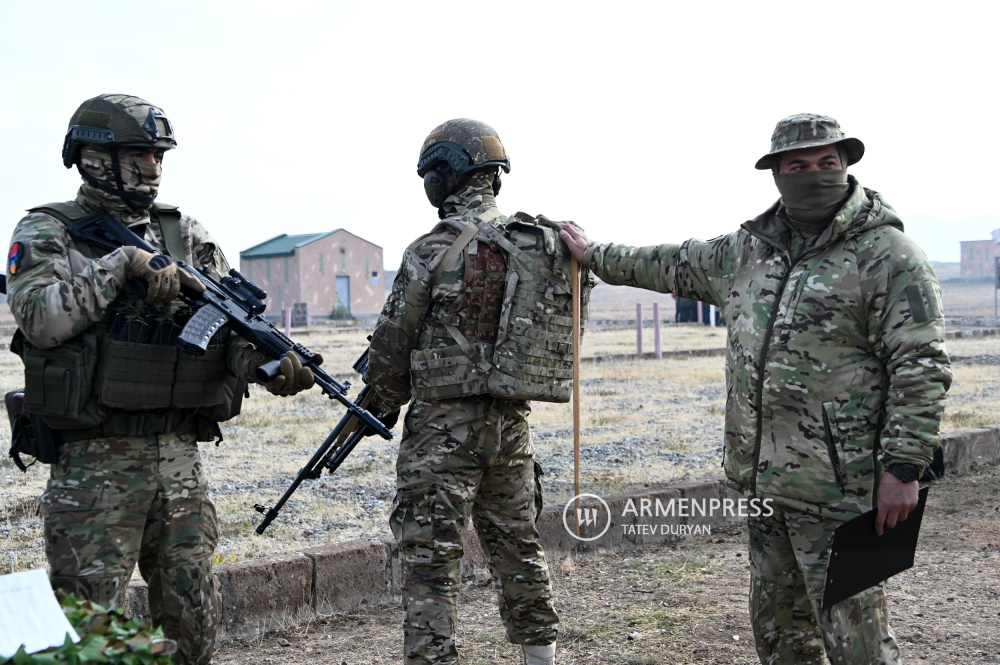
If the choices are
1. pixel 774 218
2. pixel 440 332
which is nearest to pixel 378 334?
pixel 440 332

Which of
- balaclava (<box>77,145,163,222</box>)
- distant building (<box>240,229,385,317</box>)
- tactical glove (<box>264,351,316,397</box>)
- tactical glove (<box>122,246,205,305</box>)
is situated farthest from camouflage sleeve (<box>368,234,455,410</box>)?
distant building (<box>240,229,385,317</box>)

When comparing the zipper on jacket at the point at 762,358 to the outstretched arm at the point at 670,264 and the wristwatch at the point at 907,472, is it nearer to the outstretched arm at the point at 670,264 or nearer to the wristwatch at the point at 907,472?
the outstretched arm at the point at 670,264

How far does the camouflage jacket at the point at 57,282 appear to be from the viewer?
3.06 meters

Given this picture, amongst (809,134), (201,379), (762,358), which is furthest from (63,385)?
(809,134)

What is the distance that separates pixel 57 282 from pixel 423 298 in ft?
4.39

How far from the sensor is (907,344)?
2.85 m

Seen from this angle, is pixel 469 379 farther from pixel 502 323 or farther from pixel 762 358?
pixel 762 358

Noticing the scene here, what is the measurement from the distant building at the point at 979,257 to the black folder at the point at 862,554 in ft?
356

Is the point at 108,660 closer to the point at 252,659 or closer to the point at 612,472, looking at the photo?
the point at 252,659

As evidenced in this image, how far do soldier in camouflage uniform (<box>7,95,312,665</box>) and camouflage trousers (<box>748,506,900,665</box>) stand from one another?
1836mm

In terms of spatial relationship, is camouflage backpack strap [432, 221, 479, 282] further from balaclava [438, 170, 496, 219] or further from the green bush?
the green bush

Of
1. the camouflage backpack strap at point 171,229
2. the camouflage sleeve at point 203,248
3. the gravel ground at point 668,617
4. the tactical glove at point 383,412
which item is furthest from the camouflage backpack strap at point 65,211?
the gravel ground at point 668,617

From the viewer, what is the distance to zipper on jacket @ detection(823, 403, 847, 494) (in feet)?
9.80

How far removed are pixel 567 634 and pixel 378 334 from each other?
186cm
